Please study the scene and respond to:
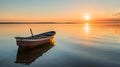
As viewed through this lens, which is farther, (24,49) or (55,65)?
(24,49)

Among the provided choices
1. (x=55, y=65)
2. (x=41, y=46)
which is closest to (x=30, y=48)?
(x=41, y=46)

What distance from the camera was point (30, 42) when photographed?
864 inches

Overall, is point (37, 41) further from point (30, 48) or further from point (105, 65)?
point (105, 65)

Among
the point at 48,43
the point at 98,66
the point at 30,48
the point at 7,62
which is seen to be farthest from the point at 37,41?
the point at 98,66

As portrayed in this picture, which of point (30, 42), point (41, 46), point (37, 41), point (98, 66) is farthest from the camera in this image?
point (41, 46)

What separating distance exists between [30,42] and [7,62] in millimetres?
6168

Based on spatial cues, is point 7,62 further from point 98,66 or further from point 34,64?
point 98,66

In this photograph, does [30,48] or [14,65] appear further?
[30,48]

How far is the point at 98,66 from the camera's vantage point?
14.8 meters

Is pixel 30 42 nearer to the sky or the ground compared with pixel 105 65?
nearer to the sky

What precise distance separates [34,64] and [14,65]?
192 centimetres

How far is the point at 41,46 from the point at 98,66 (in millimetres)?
12699

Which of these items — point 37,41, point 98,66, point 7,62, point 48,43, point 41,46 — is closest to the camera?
point 98,66

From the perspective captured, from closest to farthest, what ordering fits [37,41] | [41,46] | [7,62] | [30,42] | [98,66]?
[98,66], [7,62], [30,42], [37,41], [41,46]
